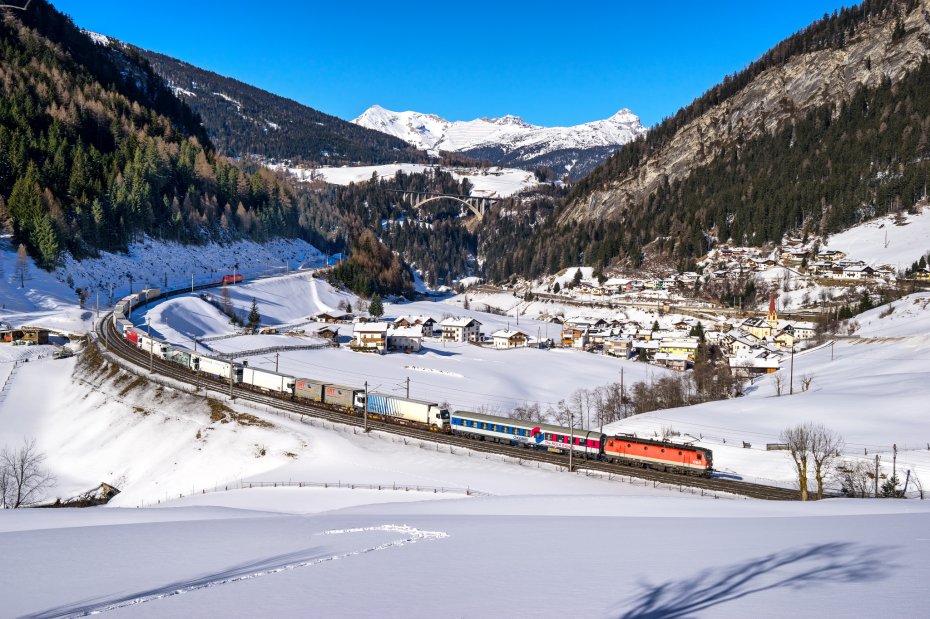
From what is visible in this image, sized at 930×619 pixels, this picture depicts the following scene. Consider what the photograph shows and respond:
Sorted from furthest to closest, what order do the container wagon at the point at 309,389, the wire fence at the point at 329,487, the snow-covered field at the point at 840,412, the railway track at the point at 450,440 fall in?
the container wagon at the point at 309,389 → the snow-covered field at the point at 840,412 → the railway track at the point at 450,440 → the wire fence at the point at 329,487

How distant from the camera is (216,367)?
6619 centimetres

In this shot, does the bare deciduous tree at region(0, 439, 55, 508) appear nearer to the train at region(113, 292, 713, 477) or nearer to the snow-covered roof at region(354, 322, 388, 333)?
the train at region(113, 292, 713, 477)

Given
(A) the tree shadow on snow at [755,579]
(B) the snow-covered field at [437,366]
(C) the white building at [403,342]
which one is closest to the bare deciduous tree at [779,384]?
(B) the snow-covered field at [437,366]

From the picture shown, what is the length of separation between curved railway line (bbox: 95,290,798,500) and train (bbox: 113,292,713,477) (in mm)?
965

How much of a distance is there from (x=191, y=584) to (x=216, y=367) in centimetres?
5522

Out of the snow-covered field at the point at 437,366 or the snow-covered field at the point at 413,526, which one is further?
the snow-covered field at the point at 437,366

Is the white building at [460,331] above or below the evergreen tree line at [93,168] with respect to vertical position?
below

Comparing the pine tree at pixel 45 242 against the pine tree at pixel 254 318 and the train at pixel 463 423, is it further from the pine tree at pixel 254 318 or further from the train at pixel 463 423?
the train at pixel 463 423

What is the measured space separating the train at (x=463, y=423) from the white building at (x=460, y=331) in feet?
168

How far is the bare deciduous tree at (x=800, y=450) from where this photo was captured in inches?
1409

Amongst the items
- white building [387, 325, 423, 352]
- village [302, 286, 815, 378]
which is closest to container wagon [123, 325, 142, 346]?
village [302, 286, 815, 378]

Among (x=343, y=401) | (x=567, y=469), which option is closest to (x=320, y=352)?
(x=343, y=401)

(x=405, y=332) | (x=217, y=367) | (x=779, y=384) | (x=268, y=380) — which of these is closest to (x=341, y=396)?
(x=268, y=380)

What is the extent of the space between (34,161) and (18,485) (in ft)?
340
